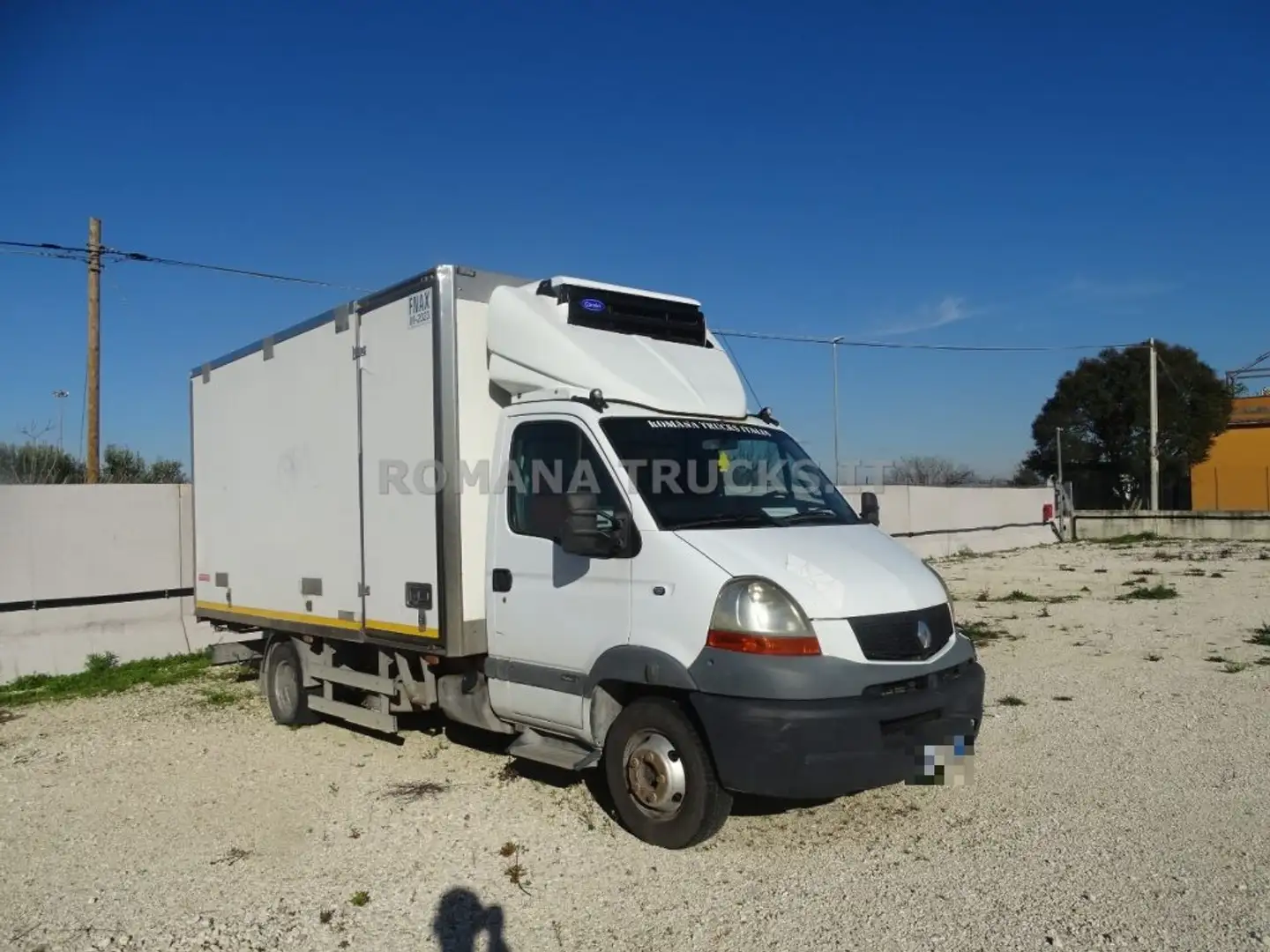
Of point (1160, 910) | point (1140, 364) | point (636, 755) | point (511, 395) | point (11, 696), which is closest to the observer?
point (1160, 910)

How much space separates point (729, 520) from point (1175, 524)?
104 ft

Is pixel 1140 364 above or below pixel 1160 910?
above

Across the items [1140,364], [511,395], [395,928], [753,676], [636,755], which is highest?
[1140,364]

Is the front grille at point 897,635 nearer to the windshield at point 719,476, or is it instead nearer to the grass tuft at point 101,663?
the windshield at point 719,476

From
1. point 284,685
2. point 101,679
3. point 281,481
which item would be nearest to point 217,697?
point 284,685

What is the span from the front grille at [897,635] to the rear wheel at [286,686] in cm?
518

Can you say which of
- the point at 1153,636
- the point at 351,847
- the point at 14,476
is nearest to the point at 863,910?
the point at 351,847

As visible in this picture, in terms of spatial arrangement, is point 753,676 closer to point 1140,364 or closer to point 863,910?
point 863,910

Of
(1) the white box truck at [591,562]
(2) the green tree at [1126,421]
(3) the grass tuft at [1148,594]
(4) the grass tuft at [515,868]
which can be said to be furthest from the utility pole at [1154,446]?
(4) the grass tuft at [515,868]

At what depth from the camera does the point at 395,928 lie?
4516 mm

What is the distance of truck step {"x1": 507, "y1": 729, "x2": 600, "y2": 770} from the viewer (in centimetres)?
564

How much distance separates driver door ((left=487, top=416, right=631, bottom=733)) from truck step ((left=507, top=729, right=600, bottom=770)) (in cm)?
13

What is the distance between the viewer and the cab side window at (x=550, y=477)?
5656mm

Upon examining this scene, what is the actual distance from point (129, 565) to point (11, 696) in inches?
79.6
